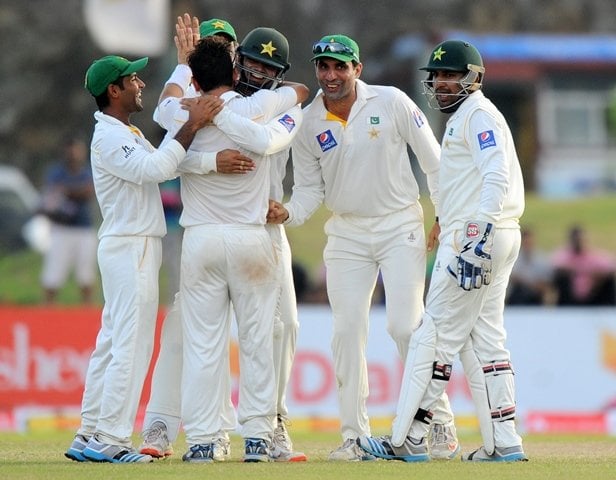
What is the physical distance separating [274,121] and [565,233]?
1883 centimetres

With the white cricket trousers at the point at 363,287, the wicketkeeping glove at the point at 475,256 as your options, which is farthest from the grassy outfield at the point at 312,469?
the wicketkeeping glove at the point at 475,256

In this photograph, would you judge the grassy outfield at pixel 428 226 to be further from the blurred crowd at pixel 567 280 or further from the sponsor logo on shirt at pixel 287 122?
the sponsor logo on shirt at pixel 287 122

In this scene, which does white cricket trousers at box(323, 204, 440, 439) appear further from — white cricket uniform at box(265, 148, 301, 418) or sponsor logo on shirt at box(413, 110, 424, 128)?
sponsor logo on shirt at box(413, 110, 424, 128)

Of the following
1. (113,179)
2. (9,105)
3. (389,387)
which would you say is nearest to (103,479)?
(113,179)

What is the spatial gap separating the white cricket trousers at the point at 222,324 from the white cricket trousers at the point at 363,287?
0.60 m

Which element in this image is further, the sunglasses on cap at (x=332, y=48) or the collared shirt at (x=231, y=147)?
the sunglasses on cap at (x=332, y=48)

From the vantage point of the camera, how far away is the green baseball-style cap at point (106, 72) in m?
8.17

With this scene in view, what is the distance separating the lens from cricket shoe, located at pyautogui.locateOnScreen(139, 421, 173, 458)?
836cm

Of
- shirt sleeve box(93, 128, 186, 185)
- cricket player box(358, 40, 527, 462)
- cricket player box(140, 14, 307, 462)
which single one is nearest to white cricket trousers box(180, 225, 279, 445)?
cricket player box(140, 14, 307, 462)

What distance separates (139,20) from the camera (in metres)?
17.4

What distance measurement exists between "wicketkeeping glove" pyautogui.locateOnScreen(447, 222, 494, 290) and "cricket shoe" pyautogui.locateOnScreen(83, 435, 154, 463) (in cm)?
199

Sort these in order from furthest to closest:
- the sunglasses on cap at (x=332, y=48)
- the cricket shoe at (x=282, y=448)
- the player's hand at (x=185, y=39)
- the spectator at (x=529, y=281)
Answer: the spectator at (x=529, y=281), the player's hand at (x=185, y=39), the sunglasses on cap at (x=332, y=48), the cricket shoe at (x=282, y=448)

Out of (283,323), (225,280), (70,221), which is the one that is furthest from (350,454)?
(70,221)

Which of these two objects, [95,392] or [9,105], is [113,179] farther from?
[9,105]
